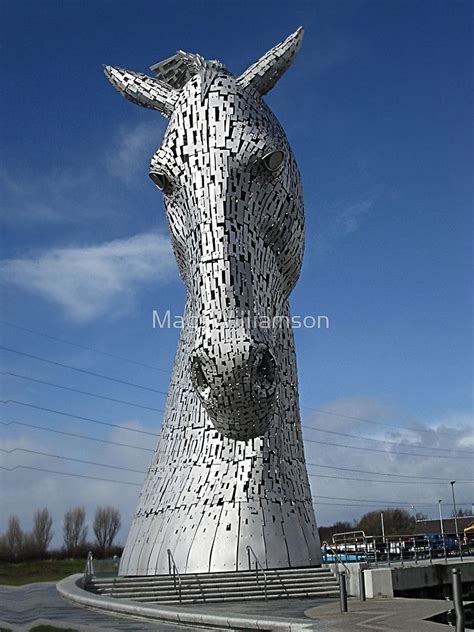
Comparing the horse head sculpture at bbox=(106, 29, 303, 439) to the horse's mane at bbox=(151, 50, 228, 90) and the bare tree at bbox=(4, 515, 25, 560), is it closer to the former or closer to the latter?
the horse's mane at bbox=(151, 50, 228, 90)

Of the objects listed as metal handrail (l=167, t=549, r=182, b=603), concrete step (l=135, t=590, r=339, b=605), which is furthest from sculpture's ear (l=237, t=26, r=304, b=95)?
concrete step (l=135, t=590, r=339, b=605)

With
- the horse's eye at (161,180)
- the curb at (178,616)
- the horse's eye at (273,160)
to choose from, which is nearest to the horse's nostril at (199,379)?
the curb at (178,616)

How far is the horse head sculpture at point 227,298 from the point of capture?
11.8 meters

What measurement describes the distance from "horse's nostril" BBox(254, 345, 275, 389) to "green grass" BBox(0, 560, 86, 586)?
7.20 metres

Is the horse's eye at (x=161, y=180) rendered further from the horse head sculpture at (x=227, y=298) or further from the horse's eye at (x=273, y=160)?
the horse's eye at (x=273, y=160)

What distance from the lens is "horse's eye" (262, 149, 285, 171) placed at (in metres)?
13.0

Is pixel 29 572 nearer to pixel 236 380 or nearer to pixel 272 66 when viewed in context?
pixel 236 380

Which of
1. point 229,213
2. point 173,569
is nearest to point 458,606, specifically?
point 173,569

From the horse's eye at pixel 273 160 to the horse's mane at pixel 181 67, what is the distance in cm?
236

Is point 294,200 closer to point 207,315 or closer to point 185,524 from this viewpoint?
point 207,315

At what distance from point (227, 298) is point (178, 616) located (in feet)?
16.7

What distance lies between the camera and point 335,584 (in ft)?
41.5

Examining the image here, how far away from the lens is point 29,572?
3.47 meters

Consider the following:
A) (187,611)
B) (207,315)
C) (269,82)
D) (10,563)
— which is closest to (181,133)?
(269,82)
